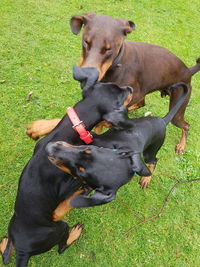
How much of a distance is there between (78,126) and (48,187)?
729 mm

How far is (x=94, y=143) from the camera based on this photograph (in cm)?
302

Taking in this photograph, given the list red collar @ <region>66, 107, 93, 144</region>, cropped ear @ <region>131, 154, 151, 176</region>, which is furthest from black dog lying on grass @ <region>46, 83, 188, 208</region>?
red collar @ <region>66, 107, 93, 144</region>

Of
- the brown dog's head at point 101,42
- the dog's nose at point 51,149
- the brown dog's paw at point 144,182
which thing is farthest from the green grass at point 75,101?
the brown dog's head at point 101,42

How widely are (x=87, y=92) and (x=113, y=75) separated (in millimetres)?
912

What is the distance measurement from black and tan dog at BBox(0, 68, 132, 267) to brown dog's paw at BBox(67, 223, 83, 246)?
0.57 m

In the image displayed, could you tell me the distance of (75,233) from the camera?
3559 mm

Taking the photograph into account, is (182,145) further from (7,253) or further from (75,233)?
(7,253)

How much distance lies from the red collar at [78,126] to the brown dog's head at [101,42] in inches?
27.5

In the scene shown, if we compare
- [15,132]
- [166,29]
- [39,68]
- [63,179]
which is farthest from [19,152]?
[166,29]

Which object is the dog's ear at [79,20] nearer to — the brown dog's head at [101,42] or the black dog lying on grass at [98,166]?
the brown dog's head at [101,42]

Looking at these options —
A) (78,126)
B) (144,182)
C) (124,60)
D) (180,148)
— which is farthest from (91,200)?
(180,148)

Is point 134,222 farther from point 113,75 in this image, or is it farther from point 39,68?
point 39,68

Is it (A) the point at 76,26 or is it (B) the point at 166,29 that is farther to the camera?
(B) the point at 166,29

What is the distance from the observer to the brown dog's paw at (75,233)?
3490 mm
